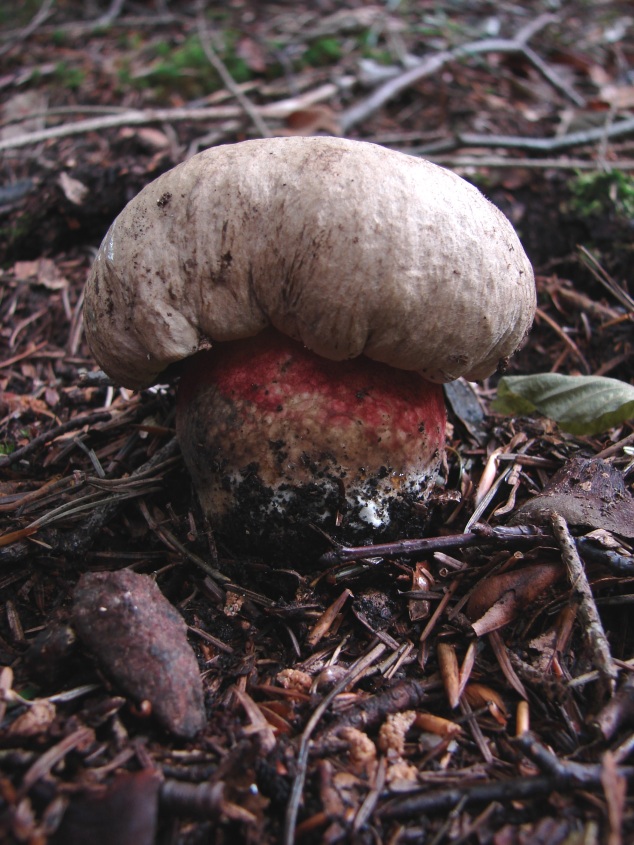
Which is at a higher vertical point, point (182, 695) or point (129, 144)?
point (129, 144)

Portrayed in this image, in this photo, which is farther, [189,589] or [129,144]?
[129,144]

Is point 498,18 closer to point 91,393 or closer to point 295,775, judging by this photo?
point 91,393

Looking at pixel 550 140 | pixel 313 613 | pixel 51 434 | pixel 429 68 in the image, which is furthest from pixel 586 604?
pixel 429 68

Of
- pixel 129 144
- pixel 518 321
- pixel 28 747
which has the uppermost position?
pixel 129 144

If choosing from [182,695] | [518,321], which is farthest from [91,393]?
[518,321]

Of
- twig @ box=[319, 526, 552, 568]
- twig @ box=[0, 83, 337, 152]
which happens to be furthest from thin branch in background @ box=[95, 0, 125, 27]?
twig @ box=[319, 526, 552, 568]

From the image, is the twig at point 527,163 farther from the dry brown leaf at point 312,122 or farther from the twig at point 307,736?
the twig at point 307,736
